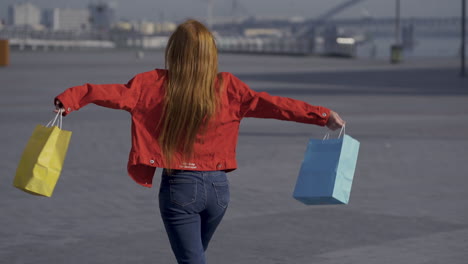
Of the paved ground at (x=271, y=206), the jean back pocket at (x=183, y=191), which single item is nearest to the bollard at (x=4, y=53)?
the paved ground at (x=271, y=206)

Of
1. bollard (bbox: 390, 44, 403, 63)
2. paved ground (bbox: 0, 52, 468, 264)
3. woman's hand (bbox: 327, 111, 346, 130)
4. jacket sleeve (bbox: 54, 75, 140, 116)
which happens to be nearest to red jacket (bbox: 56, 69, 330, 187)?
jacket sleeve (bbox: 54, 75, 140, 116)

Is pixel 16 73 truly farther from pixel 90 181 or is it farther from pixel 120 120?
pixel 90 181

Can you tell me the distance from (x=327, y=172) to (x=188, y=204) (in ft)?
2.14

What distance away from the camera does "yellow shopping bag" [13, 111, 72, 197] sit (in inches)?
165

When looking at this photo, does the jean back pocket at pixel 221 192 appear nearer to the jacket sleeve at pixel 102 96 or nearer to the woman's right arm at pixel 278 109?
the woman's right arm at pixel 278 109

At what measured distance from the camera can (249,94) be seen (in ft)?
14.1

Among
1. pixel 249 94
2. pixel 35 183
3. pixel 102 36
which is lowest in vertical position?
pixel 102 36

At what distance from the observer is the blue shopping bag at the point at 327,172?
432cm

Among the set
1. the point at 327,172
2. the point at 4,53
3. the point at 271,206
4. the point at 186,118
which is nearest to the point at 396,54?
the point at 4,53

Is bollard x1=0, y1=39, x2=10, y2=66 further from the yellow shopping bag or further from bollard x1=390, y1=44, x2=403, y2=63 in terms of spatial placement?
the yellow shopping bag

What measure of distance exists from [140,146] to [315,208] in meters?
4.81

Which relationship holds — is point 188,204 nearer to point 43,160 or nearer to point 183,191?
point 183,191

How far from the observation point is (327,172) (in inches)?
170

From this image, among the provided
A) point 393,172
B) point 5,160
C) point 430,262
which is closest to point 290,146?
point 393,172
